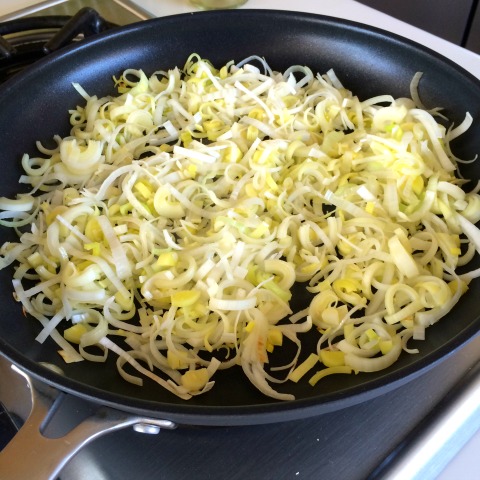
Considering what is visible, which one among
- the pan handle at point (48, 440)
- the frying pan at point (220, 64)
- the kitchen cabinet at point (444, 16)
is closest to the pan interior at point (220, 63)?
the frying pan at point (220, 64)

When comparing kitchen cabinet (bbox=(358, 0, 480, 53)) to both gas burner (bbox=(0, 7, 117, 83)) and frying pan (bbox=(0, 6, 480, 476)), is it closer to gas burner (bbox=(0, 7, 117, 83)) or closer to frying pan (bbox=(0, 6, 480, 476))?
frying pan (bbox=(0, 6, 480, 476))

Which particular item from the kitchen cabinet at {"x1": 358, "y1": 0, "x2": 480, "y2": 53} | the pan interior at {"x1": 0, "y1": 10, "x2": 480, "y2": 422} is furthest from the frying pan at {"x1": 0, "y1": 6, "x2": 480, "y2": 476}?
the kitchen cabinet at {"x1": 358, "y1": 0, "x2": 480, "y2": 53}

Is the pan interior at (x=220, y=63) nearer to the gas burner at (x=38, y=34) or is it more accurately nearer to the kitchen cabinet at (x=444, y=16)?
the gas burner at (x=38, y=34)

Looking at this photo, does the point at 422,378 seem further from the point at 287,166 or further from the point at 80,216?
the point at 80,216

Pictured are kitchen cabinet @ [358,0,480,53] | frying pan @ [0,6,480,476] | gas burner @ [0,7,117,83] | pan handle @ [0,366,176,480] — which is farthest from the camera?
kitchen cabinet @ [358,0,480,53]

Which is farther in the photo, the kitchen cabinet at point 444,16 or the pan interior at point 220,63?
the kitchen cabinet at point 444,16

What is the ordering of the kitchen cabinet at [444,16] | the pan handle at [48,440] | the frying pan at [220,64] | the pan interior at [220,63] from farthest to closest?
the kitchen cabinet at [444,16] → the pan interior at [220,63] → the frying pan at [220,64] → the pan handle at [48,440]

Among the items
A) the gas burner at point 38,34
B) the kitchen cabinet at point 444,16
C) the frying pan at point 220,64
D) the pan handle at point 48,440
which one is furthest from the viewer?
the kitchen cabinet at point 444,16
